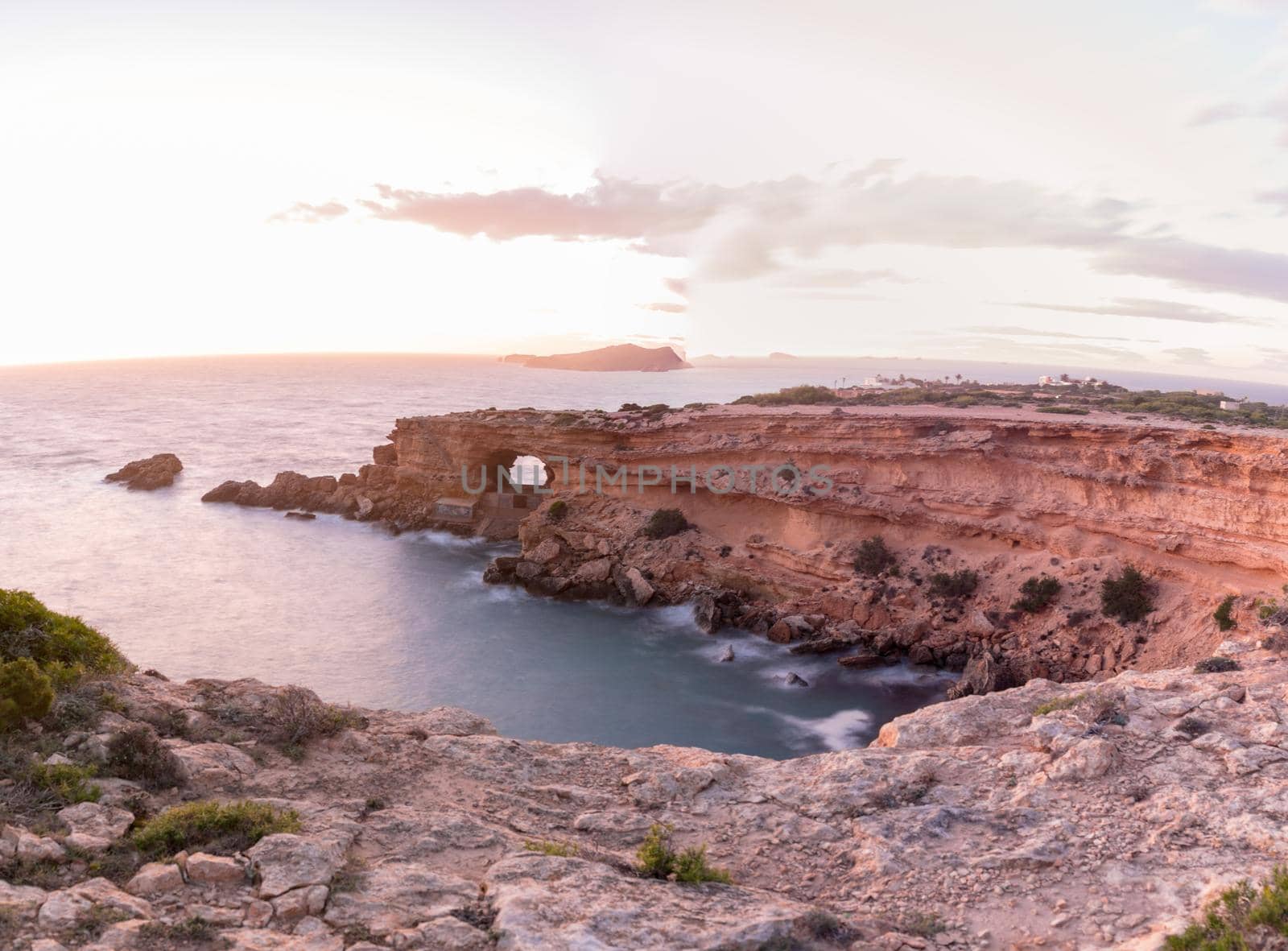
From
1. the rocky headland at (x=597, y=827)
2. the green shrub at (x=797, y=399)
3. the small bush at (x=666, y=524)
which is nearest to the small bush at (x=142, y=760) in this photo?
the rocky headland at (x=597, y=827)

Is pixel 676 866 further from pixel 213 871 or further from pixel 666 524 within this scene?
pixel 666 524

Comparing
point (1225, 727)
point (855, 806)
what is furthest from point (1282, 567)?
point (855, 806)

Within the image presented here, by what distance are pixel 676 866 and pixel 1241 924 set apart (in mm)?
4738

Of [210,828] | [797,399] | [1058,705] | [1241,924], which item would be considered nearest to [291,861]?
[210,828]

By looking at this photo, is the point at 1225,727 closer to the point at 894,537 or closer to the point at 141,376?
the point at 894,537

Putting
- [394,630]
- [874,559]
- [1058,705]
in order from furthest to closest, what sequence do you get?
[394,630], [874,559], [1058,705]

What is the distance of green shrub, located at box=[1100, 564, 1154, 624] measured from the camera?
76.7 ft

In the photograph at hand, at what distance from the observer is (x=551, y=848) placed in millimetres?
7266

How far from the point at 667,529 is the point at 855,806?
2534 cm

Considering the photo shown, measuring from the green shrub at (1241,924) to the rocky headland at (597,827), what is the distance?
325 mm

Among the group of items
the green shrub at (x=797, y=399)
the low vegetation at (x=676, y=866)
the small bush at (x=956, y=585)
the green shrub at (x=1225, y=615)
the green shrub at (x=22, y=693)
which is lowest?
the small bush at (x=956, y=585)

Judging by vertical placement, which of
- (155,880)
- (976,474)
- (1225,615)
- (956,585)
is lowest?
(956,585)

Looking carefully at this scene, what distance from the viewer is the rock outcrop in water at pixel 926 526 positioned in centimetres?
2284

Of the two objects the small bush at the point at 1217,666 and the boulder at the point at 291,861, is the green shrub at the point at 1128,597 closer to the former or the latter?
the small bush at the point at 1217,666
